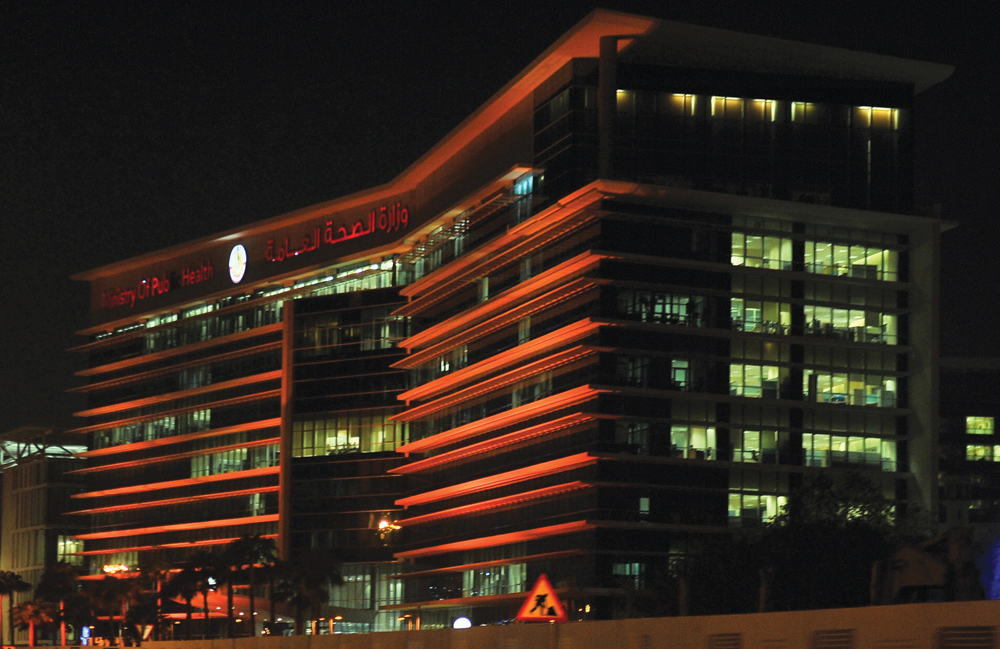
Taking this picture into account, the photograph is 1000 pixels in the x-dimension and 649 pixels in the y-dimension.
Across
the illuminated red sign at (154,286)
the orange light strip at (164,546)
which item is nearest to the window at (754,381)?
the orange light strip at (164,546)

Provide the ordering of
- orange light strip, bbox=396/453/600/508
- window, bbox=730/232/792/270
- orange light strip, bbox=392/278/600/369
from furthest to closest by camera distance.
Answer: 1. window, bbox=730/232/792/270
2. orange light strip, bbox=392/278/600/369
3. orange light strip, bbox=396/453/600/508

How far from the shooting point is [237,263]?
148 meters

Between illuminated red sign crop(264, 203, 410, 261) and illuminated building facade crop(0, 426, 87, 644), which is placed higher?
illuminated red sign crop(264, 203, 410, 261)

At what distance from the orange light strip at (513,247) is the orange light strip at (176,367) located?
83.1 feet

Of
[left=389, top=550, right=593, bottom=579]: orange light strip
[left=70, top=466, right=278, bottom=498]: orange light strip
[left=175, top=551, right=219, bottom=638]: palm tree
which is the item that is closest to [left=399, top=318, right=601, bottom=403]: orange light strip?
[left=389, top=550, right=593, bottom=579]: orange light strip

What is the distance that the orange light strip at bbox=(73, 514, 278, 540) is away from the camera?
454 feet

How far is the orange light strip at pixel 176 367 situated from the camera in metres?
142

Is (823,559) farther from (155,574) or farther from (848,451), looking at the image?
(155,574)

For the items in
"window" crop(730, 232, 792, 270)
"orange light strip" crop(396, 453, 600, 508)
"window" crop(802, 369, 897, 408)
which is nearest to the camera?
"orange light strip" crop(396, 453, 600, 508)

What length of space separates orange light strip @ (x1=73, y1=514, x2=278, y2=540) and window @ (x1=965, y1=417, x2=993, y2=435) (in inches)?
2924

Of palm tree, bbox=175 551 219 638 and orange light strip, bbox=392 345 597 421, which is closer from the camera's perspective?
orange light strip, bbox=392 345 597 421

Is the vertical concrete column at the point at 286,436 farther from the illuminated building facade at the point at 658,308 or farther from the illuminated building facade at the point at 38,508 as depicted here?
the illuminated building facade at the point at 38,508

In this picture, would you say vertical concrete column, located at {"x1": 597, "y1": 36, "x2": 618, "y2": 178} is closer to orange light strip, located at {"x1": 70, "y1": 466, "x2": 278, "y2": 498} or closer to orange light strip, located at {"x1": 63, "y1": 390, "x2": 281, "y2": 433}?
orange light strip, located at {"x1": 63, "y1": 390, "x2": 281, "y2": 433}

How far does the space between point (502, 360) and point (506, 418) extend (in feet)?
14.8
